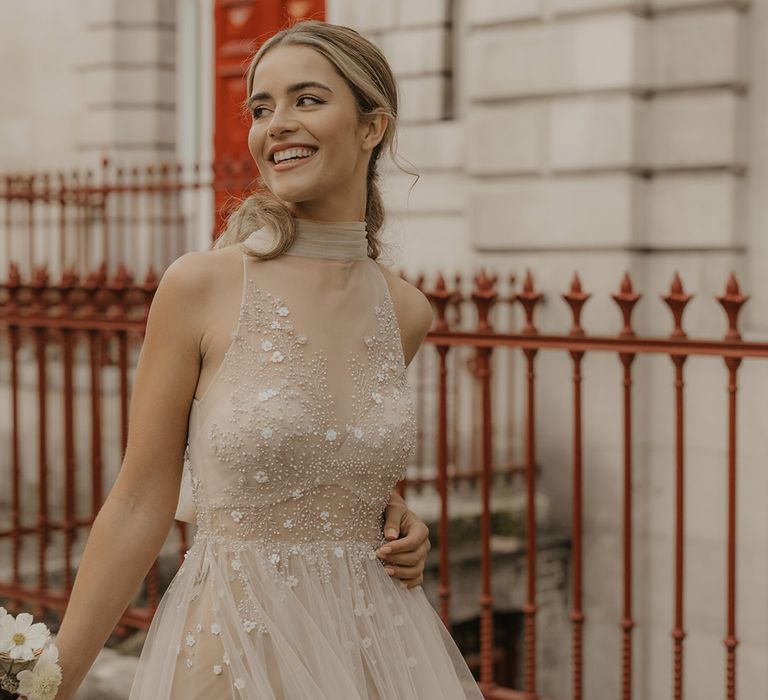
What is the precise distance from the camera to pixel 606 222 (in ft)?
23.4

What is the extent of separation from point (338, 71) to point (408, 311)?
20.3 inches

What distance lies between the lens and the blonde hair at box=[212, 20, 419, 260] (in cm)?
252

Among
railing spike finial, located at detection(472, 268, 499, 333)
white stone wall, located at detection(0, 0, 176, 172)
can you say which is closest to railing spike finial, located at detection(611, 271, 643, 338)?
railing spike finial, located at detection(472, 268, 499, 333)

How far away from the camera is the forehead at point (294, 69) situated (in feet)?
8.16

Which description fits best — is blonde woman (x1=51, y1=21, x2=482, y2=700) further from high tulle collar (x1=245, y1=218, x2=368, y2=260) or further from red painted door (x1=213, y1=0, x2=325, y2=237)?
red painted door (x1=213, y1=0, x2=325, y2=237)

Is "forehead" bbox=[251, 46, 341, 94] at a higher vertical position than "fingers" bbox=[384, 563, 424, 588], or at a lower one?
higher

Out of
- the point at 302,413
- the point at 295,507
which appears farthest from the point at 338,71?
the point at 295,507

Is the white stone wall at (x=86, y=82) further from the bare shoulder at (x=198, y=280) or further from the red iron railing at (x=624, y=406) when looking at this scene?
the bare shoulder at (x=198, y=280)

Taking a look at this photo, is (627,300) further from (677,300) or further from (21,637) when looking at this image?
(21,637)

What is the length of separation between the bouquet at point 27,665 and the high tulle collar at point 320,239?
77cm

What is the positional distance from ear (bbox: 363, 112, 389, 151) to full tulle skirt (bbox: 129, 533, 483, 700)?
0.73m

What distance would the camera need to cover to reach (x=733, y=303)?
4.35 metres

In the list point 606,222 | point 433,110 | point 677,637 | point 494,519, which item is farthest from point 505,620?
point 433,110

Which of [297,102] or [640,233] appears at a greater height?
[297,102]
